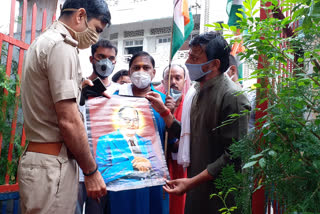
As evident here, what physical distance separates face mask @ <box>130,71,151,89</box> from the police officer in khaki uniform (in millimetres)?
1603

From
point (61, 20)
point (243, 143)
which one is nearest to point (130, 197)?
point (61, 20)

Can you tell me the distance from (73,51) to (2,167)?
5.69 feet

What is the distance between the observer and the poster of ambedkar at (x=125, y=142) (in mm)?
2561

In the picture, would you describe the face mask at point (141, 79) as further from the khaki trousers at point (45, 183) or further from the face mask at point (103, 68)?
the khaki trousers at point (45, 183)

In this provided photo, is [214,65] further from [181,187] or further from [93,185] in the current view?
[93,185]

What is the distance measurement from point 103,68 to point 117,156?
175 cm

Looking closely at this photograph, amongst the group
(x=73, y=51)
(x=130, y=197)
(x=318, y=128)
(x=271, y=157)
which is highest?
(x=73, y=51)

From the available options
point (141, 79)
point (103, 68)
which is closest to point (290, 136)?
point (141, 79)

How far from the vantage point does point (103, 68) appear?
4.14 metres

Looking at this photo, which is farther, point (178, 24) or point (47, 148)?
point (178, 24)

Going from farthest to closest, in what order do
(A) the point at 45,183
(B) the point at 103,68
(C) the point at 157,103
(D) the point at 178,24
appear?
(B) the point at 103,68, (D) the point at 178,24, (C) the point at 157,103, (A) the point at 45,183

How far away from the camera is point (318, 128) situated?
1.14 metres

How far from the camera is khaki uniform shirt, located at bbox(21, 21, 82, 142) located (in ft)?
6.55

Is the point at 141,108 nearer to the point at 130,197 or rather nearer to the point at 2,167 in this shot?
the point at 130,197
